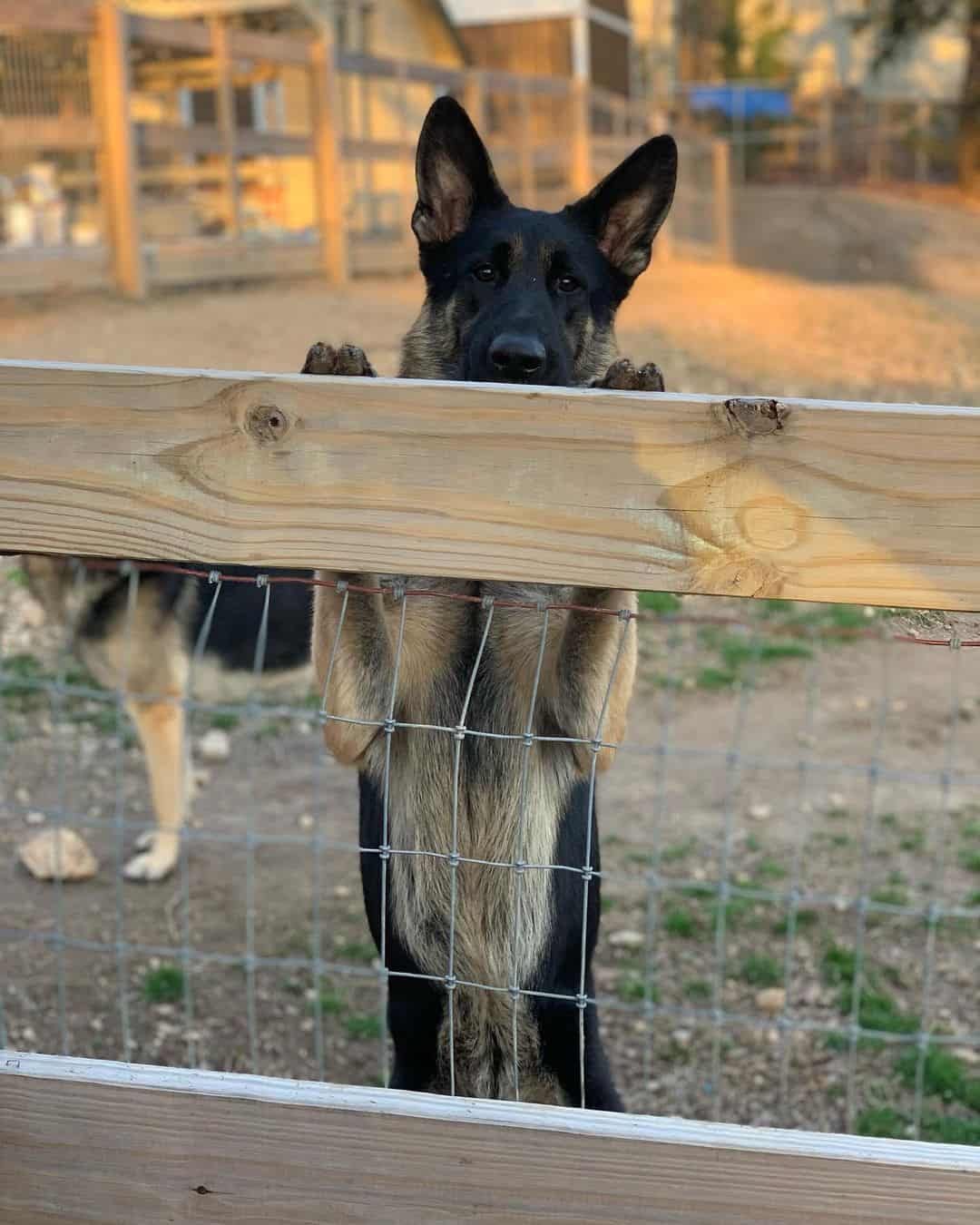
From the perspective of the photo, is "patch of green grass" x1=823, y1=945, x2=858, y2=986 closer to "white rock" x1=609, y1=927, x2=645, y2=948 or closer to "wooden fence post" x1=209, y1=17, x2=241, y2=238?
"white rock" x1=609, y1=927, x2=645, y2=948

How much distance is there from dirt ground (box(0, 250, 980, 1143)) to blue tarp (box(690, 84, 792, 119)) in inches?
1090

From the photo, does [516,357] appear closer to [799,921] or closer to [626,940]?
[626,940]

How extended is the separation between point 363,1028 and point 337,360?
2.46 meters

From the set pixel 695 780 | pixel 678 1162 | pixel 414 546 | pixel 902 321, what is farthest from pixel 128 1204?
pixel 902 321

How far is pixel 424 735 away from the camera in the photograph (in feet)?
8.34

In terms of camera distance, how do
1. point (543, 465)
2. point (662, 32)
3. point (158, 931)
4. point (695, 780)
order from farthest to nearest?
point (662, 32) < point (695, 780) < point (158, 931) < point (543, 465)

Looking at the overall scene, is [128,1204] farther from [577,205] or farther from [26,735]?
[26,735]

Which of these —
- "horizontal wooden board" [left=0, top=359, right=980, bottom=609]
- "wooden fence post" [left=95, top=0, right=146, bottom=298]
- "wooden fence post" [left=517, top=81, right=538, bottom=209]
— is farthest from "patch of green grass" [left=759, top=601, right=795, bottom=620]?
"wooden fence post" [left=517, top=81, right=538, bottom=209]

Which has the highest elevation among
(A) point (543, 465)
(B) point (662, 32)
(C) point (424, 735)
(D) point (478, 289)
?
(B) point (662, 32)

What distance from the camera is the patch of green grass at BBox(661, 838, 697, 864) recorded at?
4801 millimetres

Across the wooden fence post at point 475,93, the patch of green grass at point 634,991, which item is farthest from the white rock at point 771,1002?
the wooden fence post at point 475,93

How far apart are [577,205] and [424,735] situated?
64.8 inches

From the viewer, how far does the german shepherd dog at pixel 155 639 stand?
15.8ft

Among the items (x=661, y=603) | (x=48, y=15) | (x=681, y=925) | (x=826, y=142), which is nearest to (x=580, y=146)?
(x=48, y=15)
